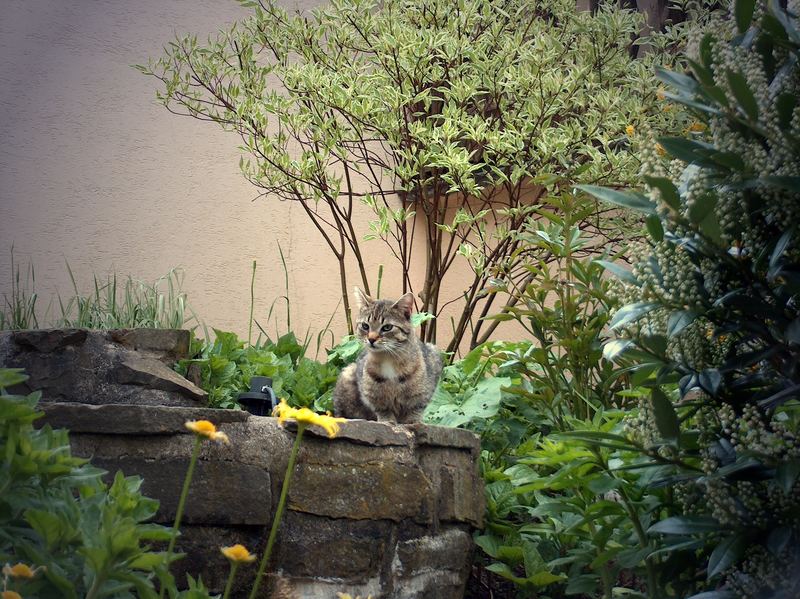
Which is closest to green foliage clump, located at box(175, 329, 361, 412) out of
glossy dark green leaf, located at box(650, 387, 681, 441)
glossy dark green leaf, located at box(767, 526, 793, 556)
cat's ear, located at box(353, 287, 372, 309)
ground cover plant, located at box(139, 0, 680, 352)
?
cat's ear, located at box(353, 287, 372, 309)

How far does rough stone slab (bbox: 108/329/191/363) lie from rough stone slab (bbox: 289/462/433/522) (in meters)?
1.25

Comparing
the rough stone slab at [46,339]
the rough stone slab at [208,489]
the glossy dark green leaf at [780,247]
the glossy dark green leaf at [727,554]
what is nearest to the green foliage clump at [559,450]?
the glossy dark green leaf at [727,554]

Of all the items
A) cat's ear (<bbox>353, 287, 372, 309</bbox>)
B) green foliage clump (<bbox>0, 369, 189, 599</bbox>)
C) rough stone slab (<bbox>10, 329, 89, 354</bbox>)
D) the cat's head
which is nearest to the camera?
green foliage clump (<bbox>0, 369, 189, 599</bbox>)

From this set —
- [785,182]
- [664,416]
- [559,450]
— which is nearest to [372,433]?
[559,450]

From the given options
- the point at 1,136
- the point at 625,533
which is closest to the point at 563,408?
the point at 625,533

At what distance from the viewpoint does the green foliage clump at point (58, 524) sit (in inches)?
50.3

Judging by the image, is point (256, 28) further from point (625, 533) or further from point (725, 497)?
point (725, 497)

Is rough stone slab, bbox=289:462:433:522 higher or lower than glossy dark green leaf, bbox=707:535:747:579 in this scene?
higher

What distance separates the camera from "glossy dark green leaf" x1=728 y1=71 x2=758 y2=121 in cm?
150

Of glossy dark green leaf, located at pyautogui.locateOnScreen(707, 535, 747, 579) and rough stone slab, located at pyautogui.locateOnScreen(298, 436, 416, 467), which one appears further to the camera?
rough stone slab, located at pyautogui.locateOnScreen(298, 436, 416, 467)

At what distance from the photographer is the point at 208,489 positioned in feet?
8.84

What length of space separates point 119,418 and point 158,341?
4.02 feet

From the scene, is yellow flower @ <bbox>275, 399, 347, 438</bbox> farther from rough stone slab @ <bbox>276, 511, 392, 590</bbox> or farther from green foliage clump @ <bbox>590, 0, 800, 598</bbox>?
rough stone slab @ <bbox>276, 511, 392, 590</bbox>

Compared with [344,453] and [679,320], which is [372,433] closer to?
[344,453]
